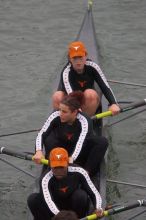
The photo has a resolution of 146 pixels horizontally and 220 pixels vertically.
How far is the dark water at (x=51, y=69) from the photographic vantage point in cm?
1320

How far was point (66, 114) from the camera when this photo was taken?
33.9ft

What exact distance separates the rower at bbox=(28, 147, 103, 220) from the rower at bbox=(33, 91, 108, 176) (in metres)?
0.73

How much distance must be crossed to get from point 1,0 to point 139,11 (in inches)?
159

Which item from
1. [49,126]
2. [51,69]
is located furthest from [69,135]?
[51,69]

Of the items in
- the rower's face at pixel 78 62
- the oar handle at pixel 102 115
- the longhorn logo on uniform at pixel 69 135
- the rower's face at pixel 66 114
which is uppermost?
the rower's face at pixel 78 62

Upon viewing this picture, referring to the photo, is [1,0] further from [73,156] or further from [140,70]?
[73,156]

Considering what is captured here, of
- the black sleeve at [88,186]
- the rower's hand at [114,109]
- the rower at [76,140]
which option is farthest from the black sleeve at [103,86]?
the black sleeve at [88,186]

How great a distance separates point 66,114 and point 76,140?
48 centimetres

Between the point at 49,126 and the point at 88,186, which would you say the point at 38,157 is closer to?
the point at 49,126

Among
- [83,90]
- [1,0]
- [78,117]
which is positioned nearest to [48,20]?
[1,0]

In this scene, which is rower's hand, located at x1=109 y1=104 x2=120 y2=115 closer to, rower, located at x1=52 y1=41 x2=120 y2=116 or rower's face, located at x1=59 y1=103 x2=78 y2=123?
rower, located at x1=52 y1=41 x2=120 y2=116

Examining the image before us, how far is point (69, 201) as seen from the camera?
9.81m

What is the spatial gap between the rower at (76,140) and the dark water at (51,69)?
1817mm

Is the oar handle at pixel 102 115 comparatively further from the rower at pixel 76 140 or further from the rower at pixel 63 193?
the rower at pixel 63 193
